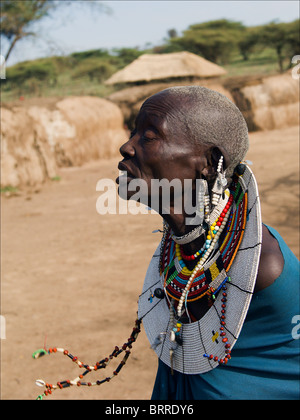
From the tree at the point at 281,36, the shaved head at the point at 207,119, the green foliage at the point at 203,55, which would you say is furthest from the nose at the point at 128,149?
the tree at the point at 281,36

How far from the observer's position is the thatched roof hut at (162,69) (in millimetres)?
19000

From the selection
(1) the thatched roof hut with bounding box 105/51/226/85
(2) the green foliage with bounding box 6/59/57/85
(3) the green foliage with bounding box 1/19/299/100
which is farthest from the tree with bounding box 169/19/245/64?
(1) the thatched roof hut with bounding box 105/51/226/85

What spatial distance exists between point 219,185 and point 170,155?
0.17 metres

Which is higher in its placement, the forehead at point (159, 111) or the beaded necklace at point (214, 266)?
the forehead at point (159, 111)

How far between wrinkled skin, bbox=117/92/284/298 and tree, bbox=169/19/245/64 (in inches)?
1174

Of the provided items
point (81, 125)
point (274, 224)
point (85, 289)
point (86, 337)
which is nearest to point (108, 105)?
point (81, 125)

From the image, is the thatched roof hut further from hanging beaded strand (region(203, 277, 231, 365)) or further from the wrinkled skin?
hanging beaded strand (region(203, 277, 231, 365))

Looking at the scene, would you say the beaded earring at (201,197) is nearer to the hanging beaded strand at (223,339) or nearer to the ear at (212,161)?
the ear at (212,161)

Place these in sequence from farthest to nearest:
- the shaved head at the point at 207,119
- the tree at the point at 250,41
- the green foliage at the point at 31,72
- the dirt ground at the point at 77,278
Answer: the green foliage at the point at 31,72, the tree at the point at 250,41, the dirt ground at the point at 77,278, the shaved head at the point at 207,119

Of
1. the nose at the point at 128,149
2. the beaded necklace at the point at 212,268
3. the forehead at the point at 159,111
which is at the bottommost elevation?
the beaded necklace at the point at 212,268

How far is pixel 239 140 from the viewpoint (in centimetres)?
149

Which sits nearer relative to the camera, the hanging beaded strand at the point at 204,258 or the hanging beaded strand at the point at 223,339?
the hanging beaded strand at the point at 223,339

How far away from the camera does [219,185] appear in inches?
58.2

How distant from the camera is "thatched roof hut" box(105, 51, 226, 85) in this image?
62.3 feet
